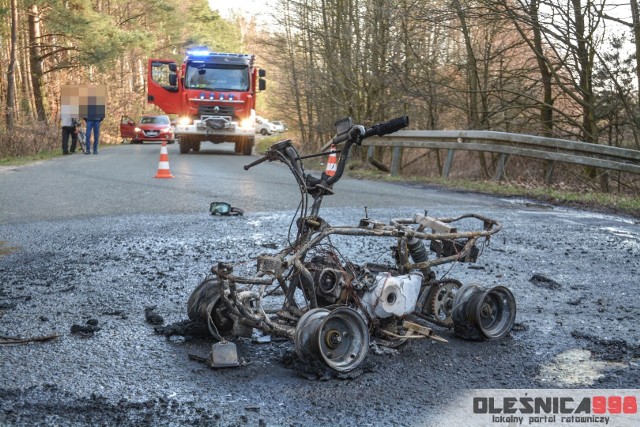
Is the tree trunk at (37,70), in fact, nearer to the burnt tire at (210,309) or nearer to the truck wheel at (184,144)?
the truck wheel at (184,144)

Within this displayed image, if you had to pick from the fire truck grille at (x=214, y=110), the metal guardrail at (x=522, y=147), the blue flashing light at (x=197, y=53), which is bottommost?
the metal guardrail at (x=522, y=147)

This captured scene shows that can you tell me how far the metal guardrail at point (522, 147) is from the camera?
39.5 feet

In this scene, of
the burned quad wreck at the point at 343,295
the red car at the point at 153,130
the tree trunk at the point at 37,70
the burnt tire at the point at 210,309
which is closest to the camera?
the burned quad wreck at the point at 343,295

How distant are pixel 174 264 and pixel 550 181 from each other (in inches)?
383

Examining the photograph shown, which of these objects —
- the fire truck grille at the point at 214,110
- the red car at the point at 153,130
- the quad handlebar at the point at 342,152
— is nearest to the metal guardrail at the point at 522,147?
the quad handlebar at the point at 342,152

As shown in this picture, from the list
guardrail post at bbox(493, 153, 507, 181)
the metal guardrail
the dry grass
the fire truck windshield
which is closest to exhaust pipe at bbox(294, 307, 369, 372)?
the metal guardrail

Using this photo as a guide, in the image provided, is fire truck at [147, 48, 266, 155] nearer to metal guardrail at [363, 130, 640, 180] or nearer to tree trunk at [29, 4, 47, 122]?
metal guardrail at [363, 130, 640, 180]

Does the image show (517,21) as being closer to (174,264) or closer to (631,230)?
(631,230)

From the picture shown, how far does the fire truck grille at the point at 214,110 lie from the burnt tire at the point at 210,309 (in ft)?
73.9

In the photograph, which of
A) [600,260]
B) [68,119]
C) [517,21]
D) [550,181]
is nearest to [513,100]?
[517,21]

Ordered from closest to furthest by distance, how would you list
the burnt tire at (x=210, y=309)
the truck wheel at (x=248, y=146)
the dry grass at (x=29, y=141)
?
the burnt tire at (x=210, y=309), the dry grass at (x=29, y=141), the truck wheel at (x=248, y=146)

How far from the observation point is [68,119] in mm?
25469

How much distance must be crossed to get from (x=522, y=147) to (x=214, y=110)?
14993mm

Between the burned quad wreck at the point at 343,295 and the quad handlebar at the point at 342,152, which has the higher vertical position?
the quad handlebar at the point at 342,152
